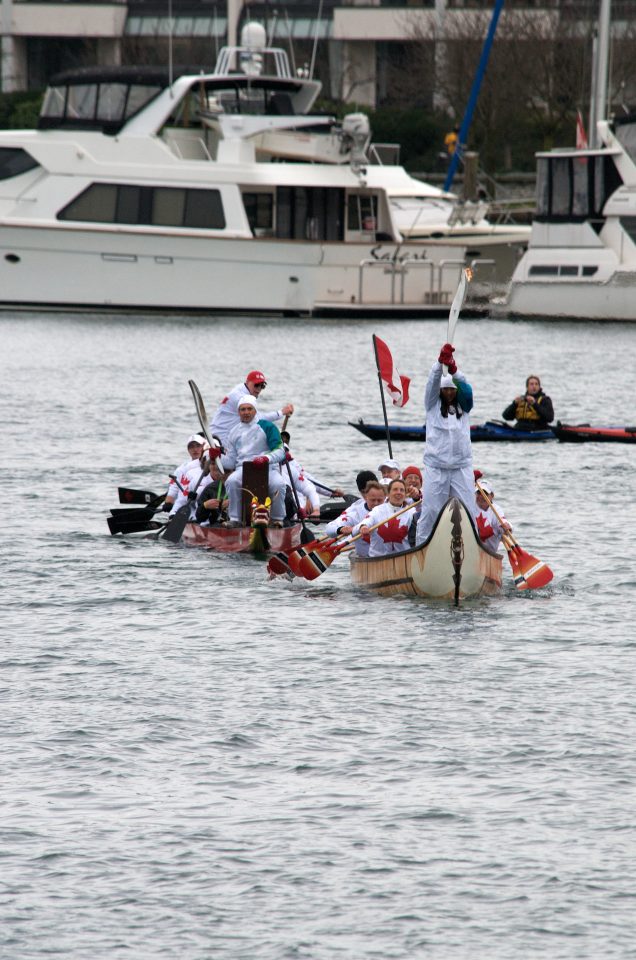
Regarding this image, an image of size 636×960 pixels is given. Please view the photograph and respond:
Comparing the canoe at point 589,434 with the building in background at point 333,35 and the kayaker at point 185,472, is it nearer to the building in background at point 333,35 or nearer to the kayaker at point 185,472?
the kayaker at point 185,472

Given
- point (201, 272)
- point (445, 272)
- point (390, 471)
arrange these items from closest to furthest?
point (390, 471), point (201, 272), point (445, 272)

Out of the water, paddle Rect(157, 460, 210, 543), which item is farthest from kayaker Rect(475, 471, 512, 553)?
paddle Rect(157, 460, 210, 543)

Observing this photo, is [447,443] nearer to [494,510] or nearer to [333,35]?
[494,510]

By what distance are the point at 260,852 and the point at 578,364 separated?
38641 millimetres

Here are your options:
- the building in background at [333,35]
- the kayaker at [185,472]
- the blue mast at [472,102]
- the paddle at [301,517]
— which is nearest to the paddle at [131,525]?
the kayaker at [185,472]

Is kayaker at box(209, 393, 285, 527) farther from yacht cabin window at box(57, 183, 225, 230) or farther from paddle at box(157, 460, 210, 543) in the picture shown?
yacht cabin window at box(57, 183, 225, 230)

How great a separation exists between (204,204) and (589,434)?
1090 inches

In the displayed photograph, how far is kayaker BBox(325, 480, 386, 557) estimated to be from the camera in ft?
75.0

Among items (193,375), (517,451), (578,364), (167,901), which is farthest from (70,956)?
(578,364)

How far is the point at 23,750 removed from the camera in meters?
16.3

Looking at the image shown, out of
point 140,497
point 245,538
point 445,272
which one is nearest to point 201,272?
point 445,272

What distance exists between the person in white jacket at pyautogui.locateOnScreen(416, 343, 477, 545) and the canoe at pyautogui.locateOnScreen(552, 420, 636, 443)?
1478 centimetres

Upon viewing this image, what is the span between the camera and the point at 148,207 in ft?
196

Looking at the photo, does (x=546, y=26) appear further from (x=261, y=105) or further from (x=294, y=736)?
(x=294, y=736)
